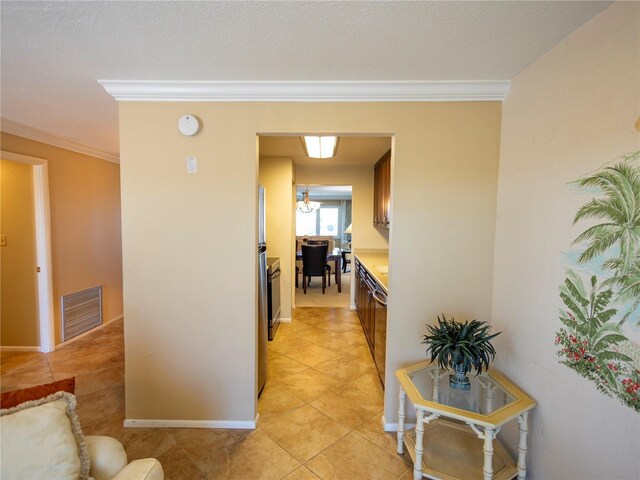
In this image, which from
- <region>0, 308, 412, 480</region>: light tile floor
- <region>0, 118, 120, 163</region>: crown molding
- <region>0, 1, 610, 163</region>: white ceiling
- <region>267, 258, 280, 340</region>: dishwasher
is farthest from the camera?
<region>267, 258, 280, 340</region>: dishwasher

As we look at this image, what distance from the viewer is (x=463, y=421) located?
4.96ft

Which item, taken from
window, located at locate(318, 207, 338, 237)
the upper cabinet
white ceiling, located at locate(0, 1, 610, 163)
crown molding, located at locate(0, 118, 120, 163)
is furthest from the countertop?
window, located at locate(318, 207, 338, 237)

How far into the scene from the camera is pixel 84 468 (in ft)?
3.10

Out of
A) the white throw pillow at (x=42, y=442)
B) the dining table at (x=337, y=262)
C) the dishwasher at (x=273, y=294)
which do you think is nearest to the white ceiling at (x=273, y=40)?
the white throw pillow at (x=42, y=442)

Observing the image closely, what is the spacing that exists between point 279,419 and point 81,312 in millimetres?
2977

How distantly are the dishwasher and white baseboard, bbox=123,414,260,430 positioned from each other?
138 cm

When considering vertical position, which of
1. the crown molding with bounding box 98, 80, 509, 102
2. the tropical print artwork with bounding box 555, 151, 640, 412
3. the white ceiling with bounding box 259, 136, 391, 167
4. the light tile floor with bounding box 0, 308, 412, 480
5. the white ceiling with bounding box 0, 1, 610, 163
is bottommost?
the light tile floor with bounding box 0, 308, 412, 480

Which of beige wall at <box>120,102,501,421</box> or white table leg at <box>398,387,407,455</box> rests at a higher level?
beige wall at <box>120,102,501,421</box>

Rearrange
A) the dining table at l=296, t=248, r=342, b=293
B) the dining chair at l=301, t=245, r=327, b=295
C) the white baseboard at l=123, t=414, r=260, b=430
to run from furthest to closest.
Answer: the dining table at l=296, t=248, r=342, b=293, the dining chair at l=301, t=245, r=327, b=295, the white baseboard at l=123, t=414, r=260, b=430

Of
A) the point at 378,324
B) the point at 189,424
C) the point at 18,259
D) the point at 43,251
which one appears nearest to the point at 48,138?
the point at 43,251

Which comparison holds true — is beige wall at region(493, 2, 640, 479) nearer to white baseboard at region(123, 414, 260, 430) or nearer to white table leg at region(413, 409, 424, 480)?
white table leg at region(413, 409, 424, 480)

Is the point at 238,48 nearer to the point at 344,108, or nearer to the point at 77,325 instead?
the point at 344,108

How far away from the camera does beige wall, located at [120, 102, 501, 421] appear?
178 cm

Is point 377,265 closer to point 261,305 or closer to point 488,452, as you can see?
point 261,305
